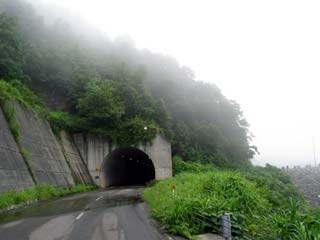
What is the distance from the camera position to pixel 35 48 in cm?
→ 4131

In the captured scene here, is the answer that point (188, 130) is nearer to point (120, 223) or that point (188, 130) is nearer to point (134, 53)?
point (134, 53)

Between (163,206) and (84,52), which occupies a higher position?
(84,52)

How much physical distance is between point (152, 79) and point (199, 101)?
8.07m

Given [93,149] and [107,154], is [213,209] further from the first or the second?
[93,149]

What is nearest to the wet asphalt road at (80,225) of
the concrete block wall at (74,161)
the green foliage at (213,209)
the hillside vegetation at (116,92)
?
the green foliage at (213,209)

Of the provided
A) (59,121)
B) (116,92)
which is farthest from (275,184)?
(116,92)

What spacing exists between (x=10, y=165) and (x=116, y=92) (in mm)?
21482

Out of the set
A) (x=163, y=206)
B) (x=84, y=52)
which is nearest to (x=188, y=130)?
(x=84, y=52)

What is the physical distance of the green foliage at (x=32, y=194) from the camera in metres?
14.7

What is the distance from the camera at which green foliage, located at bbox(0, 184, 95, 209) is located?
14.7m

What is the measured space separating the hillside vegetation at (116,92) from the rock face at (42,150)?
429 centimetres

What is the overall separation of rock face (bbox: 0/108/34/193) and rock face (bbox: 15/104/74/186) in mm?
1398

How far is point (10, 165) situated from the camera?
1750 centimetres

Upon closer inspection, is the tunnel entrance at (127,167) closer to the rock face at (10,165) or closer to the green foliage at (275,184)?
the green foliage at (275,184)
